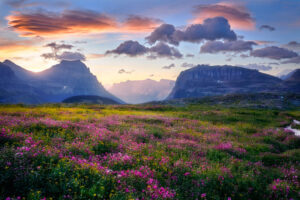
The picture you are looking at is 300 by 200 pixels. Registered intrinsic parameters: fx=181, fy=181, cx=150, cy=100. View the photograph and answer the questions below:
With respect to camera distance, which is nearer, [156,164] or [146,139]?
[156,164]

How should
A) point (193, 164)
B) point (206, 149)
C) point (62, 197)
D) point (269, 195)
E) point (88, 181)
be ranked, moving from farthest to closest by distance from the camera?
1. point (206, 149)
2. point (193, 164)
3. point (269, 195)
4. point (88, 181)
5. point (62, 197)

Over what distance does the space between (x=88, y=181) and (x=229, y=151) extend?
8140 mm

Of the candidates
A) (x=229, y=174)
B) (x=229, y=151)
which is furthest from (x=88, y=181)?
(x=229, y=151)

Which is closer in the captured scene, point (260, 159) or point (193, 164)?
point (193, 164)

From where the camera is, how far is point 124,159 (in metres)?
7.18

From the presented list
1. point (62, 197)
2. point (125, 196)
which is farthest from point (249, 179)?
point (62, 197)

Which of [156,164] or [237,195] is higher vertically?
[156,164]

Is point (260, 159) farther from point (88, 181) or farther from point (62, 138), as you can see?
point (62, 138)

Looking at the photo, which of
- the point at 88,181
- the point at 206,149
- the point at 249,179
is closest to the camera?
the point at 88,181

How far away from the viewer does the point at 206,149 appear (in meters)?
10.2

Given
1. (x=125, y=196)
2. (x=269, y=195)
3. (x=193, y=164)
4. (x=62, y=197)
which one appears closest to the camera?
(x=62, y=197)

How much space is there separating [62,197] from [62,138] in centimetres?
507

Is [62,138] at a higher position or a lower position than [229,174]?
higher

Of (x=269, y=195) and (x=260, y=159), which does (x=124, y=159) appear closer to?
(x=269, y=195)
